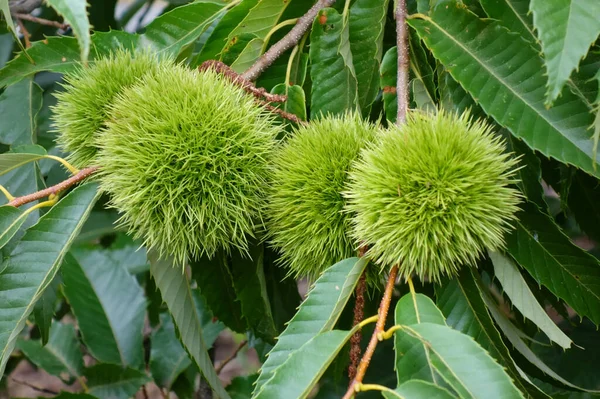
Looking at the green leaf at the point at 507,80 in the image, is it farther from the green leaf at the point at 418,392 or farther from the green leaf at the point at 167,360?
the green leaf at the point at 167,360

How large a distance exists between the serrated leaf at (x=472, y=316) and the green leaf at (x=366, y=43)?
39 cm

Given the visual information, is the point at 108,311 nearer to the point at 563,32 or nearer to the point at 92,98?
the point at 92,98

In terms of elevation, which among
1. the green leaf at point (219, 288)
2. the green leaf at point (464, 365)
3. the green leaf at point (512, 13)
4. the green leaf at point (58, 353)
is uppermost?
the green leaf at point (512, 13)

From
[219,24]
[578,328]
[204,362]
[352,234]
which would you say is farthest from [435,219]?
[578,328]

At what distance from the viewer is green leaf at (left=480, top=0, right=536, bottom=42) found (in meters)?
1.09

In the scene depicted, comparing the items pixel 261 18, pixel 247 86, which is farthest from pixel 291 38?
pixel 247 86

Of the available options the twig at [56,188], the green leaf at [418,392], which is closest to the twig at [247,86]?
the twig at [56,188]

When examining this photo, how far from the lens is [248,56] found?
1254mm

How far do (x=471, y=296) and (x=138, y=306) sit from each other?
1.20m

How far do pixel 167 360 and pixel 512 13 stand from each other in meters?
1.33

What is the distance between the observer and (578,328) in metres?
1.64

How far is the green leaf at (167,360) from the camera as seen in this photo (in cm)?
182

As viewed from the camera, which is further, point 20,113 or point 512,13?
point 20,113

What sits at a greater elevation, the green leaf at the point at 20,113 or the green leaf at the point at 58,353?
the green leaf at the point at 20,113
